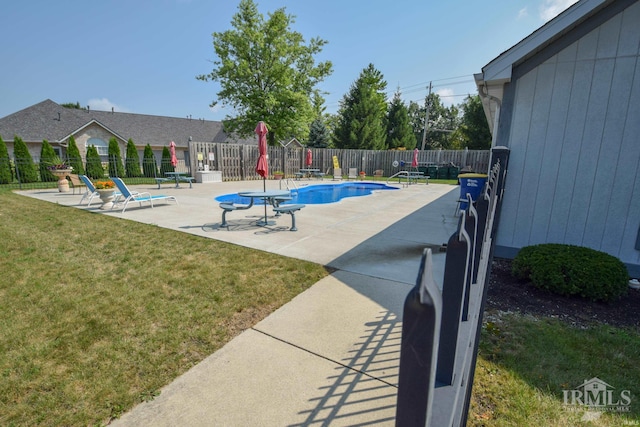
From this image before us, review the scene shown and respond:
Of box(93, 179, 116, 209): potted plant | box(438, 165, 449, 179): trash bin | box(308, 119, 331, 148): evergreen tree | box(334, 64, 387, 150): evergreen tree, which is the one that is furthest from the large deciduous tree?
box(93, 179, 116, 209): potted plant

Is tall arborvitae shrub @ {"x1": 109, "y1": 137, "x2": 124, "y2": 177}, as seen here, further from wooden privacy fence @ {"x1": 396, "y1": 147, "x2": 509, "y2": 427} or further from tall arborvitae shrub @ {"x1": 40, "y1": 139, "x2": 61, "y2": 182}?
wooden privacy fence @ {"x1": 396, "y1": 147, "x2": 509, "y2": 427}

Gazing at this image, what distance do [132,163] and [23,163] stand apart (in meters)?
5.74

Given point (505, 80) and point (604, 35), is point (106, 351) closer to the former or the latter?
point (505, 80)

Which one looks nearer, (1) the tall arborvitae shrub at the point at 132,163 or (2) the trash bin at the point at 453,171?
(1) the tall arborvitae shrub at the point at 132,163

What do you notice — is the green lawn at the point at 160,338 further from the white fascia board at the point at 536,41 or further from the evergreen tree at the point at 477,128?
the evergreen tree at the point at 477,128

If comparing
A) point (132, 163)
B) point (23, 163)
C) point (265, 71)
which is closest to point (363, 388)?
point (23, 163)

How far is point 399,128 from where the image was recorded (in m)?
35.8

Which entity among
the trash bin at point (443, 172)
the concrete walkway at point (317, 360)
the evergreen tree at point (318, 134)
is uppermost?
the evergreen tree at point (318, 134)

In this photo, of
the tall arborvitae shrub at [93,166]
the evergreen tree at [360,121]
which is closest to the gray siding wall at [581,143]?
the tall arborvitae shrub at [93,166]

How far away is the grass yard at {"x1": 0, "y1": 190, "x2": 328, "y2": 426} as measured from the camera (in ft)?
6.76

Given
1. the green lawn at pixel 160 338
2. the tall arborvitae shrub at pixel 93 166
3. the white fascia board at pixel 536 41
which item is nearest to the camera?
the green lawn at pixel 160 338

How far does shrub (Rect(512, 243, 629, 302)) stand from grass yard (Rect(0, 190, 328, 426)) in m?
2.84

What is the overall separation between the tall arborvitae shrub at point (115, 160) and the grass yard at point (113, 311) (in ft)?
58.2

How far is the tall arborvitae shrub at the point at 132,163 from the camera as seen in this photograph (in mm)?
21469
